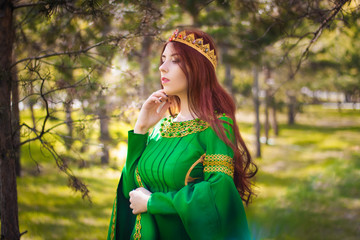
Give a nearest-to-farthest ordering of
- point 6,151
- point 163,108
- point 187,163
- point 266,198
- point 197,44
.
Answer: point 187,163
point 197,44
point 163,108
point 6,151
point 266,198

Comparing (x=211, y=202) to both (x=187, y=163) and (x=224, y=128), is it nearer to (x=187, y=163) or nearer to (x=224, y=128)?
(x=187, y=163)

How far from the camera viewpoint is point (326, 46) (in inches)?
485

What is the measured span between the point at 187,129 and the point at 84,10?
146cm

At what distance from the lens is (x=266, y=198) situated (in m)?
8.14

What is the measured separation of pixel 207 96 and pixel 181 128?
0.27 m

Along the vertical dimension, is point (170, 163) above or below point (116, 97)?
below

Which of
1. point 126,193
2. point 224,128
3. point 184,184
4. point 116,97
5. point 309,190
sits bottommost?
point 309,190

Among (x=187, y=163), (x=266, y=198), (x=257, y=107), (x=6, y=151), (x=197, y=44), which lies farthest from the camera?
(x=257, y=107)

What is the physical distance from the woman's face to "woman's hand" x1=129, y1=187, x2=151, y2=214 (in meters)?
0.66

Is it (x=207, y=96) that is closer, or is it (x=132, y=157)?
(x=207, y=96)

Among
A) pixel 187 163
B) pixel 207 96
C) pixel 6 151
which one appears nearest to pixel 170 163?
pixel 187 163

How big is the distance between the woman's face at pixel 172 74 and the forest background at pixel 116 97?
79cm

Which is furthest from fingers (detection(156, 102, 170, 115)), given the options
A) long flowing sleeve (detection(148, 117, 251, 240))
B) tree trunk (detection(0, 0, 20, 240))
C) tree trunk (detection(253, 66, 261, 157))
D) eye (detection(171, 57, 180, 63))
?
tree trunk (detection(253, 66, 261, 157))

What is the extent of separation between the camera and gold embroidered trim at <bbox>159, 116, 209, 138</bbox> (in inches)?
84.9
